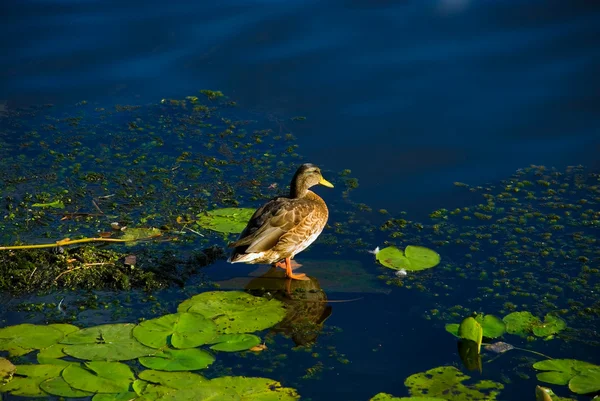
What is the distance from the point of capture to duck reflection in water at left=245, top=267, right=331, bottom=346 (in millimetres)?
4934

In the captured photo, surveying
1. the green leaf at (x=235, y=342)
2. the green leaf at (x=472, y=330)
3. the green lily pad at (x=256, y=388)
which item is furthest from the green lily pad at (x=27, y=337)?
the green leaf at (x=472, y=330)

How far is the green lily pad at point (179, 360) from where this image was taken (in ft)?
14.5

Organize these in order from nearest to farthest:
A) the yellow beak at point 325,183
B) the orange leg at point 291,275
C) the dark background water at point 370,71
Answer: the orange leg at point 291,275
the yellow beak at point 325,183
the dark background water at point 370,71

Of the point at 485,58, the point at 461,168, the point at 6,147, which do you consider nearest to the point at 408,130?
the point at 461,168

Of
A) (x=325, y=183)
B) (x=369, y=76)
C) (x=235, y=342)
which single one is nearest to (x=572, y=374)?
(x=235, y=342)

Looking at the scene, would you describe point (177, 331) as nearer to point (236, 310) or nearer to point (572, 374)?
point (236, 310)

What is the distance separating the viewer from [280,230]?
569 centimetres

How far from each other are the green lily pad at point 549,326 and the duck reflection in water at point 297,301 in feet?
4.34

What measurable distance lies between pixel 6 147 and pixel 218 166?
2024 mm

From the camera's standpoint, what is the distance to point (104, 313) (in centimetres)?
503

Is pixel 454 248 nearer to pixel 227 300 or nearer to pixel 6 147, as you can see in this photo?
pixel 227 300

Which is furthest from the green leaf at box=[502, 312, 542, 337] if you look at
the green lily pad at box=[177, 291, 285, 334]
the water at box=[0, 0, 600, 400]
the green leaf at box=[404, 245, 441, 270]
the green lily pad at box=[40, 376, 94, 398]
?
the green lily pad at box=[40, 376, 94, 398]

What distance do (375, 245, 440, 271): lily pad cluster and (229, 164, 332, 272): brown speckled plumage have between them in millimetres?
539

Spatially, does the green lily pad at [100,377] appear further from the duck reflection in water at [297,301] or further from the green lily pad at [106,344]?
the duck reflection in water at [297,301]
